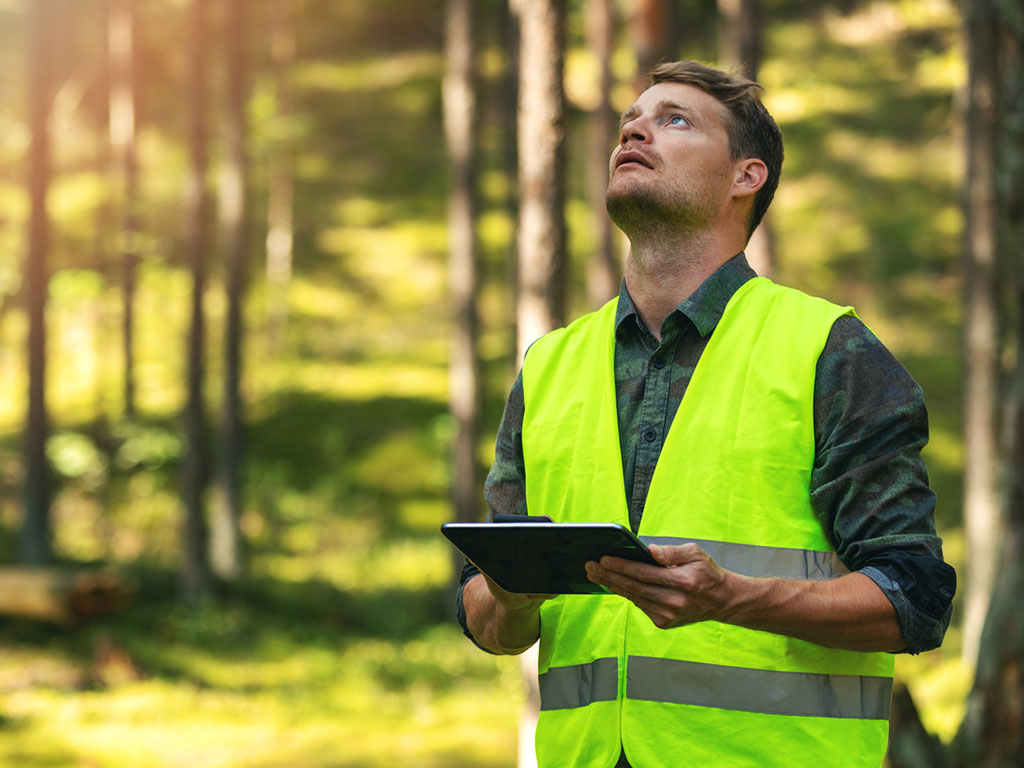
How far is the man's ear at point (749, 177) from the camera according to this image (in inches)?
114

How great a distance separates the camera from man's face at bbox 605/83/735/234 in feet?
9.15

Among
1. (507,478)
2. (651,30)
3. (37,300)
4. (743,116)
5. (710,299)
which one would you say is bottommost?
(507,478)

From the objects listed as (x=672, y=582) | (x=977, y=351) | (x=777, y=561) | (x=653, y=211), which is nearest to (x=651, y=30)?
(x=977, y=351)

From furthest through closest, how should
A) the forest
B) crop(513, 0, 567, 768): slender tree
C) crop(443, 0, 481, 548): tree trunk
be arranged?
1. crop(443, 0, 481, 548): tree trunk
2. the forest
3. crop(513, 0, 567, 768): slender tree

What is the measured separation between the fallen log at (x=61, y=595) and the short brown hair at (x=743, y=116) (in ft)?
41.7

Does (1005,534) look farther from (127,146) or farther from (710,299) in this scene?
(127,146)

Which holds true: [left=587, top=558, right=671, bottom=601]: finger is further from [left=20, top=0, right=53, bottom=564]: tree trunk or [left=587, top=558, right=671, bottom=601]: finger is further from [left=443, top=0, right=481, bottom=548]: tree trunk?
[left=20, top=0, right=53, bottom=564]: tree trunk

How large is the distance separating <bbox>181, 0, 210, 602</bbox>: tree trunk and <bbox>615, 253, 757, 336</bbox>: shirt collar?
16761mm

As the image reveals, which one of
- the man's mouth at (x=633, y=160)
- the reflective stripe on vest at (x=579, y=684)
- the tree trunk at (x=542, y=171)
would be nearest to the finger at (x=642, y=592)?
the reflective stripe on vest at (x=579, y=684)

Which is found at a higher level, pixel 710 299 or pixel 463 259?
pixel 463 259

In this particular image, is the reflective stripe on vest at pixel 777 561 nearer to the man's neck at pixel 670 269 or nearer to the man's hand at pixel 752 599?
the man's hand at pixel 752 599

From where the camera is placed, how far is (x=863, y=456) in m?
2.42

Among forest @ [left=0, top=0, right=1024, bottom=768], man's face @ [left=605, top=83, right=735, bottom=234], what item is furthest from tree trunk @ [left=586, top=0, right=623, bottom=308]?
man's face @ [left=605, top=83, right=735, bottom=234]

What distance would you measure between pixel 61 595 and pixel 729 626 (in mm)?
12907
